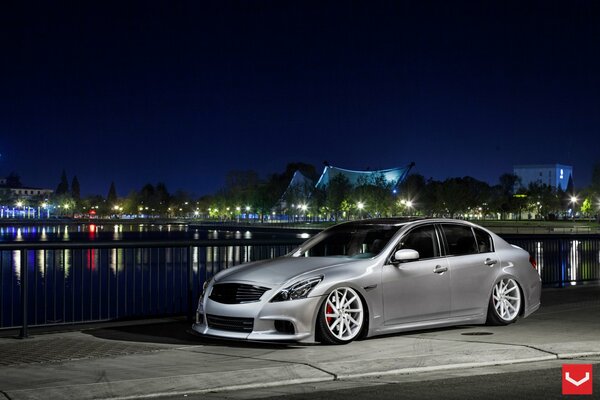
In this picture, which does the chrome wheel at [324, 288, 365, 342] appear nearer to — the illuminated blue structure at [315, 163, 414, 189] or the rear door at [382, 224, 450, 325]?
the rear door at [382, 224, 450, 325]

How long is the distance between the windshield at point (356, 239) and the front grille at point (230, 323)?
6.27 ft

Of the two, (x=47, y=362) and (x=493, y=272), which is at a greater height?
(x=493, y=272)

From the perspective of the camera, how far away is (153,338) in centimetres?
1109

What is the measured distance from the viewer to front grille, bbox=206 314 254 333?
10.0m

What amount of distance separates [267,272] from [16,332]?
3.90 m

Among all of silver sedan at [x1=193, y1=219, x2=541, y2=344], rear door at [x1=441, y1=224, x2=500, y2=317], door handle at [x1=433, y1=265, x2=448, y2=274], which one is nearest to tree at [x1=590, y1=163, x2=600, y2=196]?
silver sedan at [x1=193, y1=219, x2=541, y2=344]

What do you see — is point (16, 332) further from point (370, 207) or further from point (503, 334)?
point (370, 207)

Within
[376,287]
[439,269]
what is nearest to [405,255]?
[376,287]

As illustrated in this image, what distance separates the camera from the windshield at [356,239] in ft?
36.9

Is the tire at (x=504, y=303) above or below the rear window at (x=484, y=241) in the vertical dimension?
below

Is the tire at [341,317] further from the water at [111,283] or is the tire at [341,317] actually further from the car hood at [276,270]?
the water at [111,283]

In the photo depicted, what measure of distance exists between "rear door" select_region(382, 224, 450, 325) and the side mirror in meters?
0.11

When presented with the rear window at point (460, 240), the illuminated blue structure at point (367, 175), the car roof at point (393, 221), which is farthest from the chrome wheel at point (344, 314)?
the illuminated blue structure at point (367, 175)

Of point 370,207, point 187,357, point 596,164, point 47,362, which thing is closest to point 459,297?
point 187,357
